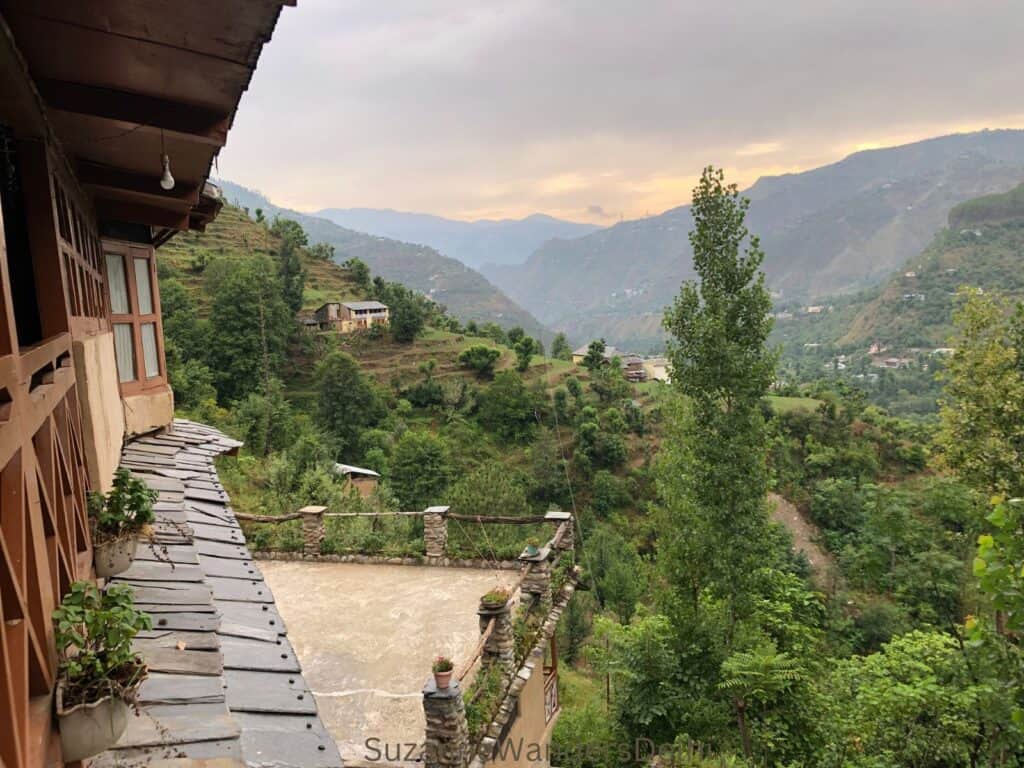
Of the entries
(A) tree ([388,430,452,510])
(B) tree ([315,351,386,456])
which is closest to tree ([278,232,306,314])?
(B) tree ([315,351,386,456])

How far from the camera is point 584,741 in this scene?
1255cm

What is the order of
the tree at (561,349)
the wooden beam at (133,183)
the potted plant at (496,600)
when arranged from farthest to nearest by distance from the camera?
the tree at (561,349), the potted plant at (496,600), the wooden beam at (133,183)

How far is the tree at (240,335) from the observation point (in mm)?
34656

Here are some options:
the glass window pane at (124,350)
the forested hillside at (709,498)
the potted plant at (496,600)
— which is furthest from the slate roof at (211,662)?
the potted plant at (496,600)

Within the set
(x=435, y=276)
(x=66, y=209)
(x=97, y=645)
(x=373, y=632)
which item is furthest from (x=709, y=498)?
(x=435, y=276)

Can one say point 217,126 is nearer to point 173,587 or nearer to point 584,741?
point 173,587

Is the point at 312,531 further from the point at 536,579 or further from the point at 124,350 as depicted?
the point at 124,350

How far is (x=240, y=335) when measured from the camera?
35.4 metres

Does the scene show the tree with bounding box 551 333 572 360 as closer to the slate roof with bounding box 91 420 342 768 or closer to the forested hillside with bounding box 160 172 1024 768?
the forested hillside with bounding box 160 172 1024 768

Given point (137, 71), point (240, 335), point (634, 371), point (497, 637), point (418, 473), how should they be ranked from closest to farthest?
point (137, 71), point (497, 637), point (418, 473), point (240, 335), point (634, 371)

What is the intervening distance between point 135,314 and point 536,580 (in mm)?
5944

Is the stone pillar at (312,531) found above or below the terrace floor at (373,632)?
above

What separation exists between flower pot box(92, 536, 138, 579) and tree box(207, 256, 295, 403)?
32416mm

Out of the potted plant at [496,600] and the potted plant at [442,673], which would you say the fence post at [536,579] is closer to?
the potted plant at [496,600]
